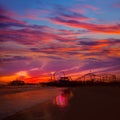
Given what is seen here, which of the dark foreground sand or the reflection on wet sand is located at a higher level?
the dark foreground sand

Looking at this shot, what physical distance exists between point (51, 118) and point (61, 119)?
1.28 m

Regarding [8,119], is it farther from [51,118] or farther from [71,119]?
[71,119]

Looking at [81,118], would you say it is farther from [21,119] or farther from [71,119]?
[21,119]

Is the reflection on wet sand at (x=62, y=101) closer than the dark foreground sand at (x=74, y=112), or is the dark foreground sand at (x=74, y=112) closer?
the dark foreground sand at (x=74, y=112)

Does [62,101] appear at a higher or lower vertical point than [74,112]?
lower

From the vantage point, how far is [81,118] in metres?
24.4

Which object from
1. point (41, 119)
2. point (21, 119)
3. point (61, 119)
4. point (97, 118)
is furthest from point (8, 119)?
point (97, 118)

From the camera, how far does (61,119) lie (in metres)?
24.0

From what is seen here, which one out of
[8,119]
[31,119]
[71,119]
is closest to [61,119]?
[71,119]

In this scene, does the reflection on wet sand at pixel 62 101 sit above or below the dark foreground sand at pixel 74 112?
below

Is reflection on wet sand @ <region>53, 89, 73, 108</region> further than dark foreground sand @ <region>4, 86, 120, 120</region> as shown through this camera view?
Yes

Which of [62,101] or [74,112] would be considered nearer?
[74,112]

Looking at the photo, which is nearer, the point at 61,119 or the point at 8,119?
the point at 61,119

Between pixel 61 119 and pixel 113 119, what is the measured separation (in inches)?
139
